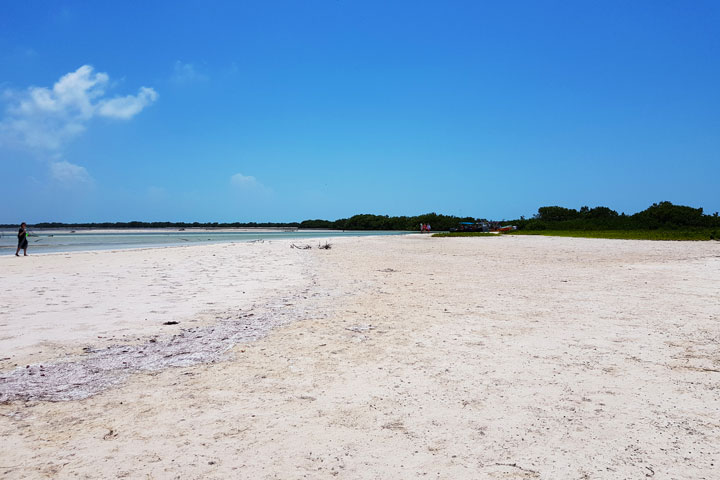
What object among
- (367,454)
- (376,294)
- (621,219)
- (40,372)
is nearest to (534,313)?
(376,294)

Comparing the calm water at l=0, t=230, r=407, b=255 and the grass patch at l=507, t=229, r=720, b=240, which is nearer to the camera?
the calm water at l=0, t=230, r=407, b=255

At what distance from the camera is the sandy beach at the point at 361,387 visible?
281 cm

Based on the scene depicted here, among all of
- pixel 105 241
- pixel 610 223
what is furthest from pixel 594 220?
pixel 105 241

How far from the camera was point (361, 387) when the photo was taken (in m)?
4.02

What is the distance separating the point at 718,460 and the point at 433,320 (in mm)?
4107

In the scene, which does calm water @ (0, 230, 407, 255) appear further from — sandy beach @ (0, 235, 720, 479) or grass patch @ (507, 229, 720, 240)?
grass patch @ (507, 229, 720, 240)

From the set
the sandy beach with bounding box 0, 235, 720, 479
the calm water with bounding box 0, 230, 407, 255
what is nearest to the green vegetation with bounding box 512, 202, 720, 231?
the calm water with bounding box 0, 230, 407, 255

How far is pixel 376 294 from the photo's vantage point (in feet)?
30.4

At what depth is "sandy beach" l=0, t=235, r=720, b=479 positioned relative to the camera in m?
2.81

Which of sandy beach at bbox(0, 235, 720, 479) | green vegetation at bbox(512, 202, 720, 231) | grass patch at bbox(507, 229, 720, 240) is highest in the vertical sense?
green vegetation at bbox(512, 202, 720, 231)

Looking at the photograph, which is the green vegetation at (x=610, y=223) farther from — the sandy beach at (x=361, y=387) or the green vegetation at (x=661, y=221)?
the sandy beach at (x=361, y=387)

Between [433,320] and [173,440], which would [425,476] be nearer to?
[173,440]

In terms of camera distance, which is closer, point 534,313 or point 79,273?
point 534,313

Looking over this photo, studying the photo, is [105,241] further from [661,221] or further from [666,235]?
[661,221]
